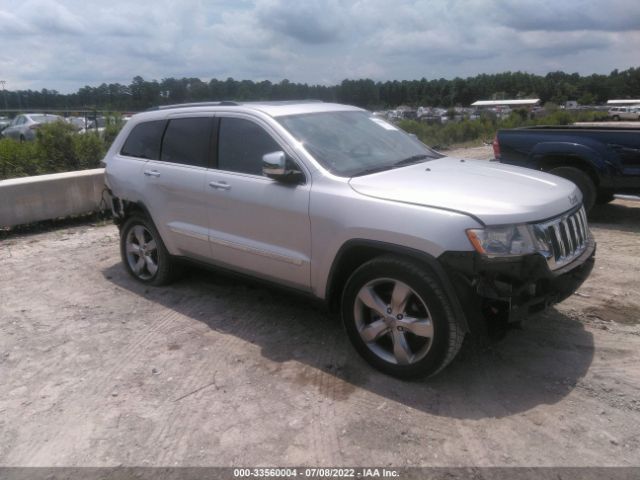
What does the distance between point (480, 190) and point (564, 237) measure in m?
0.62

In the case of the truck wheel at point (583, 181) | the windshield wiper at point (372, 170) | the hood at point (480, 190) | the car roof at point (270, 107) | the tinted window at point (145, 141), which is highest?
the car roof at point (270, 107)

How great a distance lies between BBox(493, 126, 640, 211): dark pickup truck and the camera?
7.01m

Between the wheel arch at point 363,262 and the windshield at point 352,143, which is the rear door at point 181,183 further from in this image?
the wheel arch at point 363,262

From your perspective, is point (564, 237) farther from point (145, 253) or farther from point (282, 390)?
point (145, 253)

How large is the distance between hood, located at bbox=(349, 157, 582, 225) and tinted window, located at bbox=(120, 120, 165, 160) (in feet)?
7.75

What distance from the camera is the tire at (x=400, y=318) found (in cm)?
329

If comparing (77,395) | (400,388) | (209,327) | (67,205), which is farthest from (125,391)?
(67,205)

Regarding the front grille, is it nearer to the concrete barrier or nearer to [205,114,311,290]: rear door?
[205,114,311,290]: rear door

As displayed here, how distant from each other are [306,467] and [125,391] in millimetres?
1482

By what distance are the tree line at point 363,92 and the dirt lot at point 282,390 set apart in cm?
264

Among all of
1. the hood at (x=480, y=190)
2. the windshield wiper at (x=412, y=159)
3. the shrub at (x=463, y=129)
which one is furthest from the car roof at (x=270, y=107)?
the shrub at (x=463, y=129)

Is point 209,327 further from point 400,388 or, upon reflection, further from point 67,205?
point 67,205

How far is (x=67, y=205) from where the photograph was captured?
812 cm

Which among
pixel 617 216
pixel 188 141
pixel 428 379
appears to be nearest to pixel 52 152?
pixel 188 141
